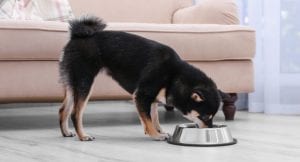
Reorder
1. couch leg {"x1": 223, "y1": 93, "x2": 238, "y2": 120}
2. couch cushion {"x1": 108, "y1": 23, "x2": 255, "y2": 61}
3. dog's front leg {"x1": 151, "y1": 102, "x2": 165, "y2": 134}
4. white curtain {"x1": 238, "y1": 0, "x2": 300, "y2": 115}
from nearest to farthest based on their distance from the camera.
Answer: dog's front leg {"x1": 151, "y1": 102, "x2": 165, "y2": 134} → couch cushion {"x1": 108, "y1": 23, "x2": 255, "y2": 61} → couch leg {"x1": 223, "y1": 93, "x2": 238, "y2": 120} → white curtain {"x1": 238, "y1": 0, "x2": 300, "y2": 115}

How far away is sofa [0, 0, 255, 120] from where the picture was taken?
80.4 inches

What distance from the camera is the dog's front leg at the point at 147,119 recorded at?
5.97 ft

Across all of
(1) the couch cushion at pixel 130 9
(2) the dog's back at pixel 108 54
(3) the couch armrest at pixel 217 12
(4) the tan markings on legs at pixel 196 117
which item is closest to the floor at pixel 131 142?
(4) the tan markings on legs at pixel 196 117

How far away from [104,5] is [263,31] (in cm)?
93

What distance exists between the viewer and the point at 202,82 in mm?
1801

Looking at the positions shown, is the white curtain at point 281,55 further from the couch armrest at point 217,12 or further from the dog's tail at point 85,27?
the dog's tail at point 85,27

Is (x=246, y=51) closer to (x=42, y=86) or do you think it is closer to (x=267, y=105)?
(x=267, y=105)

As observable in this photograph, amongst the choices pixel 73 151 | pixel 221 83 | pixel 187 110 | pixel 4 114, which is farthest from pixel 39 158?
pixel 4 114

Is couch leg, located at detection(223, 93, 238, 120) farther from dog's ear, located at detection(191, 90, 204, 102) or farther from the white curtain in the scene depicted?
dog's ear, located at detection(191, 90, 204, 102)

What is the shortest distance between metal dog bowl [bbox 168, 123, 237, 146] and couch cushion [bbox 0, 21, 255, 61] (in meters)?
0.61

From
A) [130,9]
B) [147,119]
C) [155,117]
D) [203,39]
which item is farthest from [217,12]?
[147,119]

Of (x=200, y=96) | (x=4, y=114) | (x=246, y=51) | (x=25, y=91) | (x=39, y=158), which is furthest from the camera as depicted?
(x=4, y=114)

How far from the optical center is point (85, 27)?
188 cm

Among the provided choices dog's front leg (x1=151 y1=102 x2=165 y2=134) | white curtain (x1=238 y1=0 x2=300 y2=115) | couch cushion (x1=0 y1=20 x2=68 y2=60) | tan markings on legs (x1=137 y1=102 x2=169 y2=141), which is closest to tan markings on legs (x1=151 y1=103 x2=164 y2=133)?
dog's front leg (x1=151 y1=102 x2=165 y2=134)
